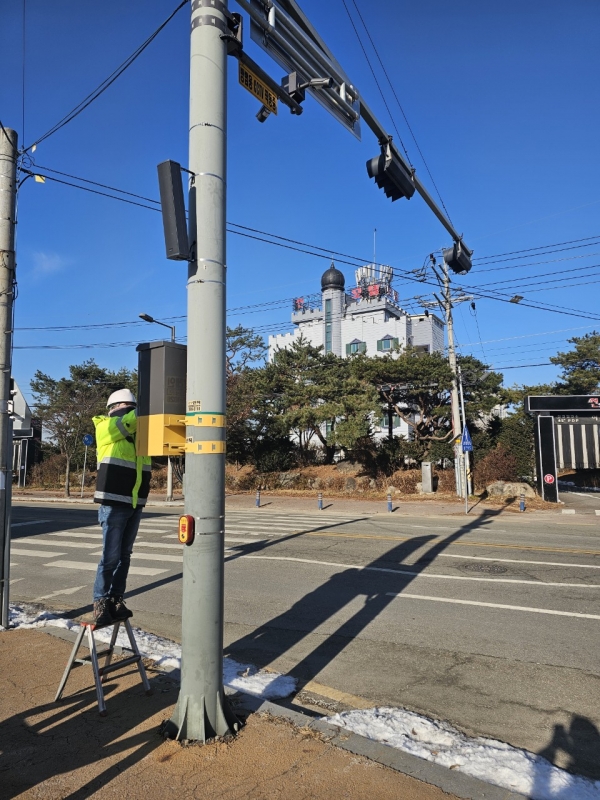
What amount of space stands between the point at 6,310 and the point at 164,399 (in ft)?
12.7

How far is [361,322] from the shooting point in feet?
166

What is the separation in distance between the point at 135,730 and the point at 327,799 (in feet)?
4.89

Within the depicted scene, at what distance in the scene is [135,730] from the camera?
3.79m

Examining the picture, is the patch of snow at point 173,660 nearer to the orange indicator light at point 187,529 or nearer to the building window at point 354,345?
the orange indicator light at point 187,529

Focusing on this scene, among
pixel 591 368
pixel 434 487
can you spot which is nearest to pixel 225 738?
pixel 434 487

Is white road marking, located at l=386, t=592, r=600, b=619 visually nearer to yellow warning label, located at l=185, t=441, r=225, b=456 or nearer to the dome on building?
yellow warning label, located at l=185, t=441, r=225, b=456

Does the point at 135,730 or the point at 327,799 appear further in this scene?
the point at 135,730

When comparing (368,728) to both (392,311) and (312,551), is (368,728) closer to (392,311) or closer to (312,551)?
(312,551)

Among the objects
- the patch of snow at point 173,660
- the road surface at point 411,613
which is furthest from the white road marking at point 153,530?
the patch of snow at point 173,660

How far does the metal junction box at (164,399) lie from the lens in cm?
392

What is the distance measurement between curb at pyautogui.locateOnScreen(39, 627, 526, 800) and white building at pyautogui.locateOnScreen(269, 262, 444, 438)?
40.3 m

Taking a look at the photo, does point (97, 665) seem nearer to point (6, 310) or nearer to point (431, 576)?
point (6, 310)

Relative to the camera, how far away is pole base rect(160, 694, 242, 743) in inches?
140

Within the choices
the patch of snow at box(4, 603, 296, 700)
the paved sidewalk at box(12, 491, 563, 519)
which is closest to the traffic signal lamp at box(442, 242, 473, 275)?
the patch of snow at box(4, 603, 296, 700)
